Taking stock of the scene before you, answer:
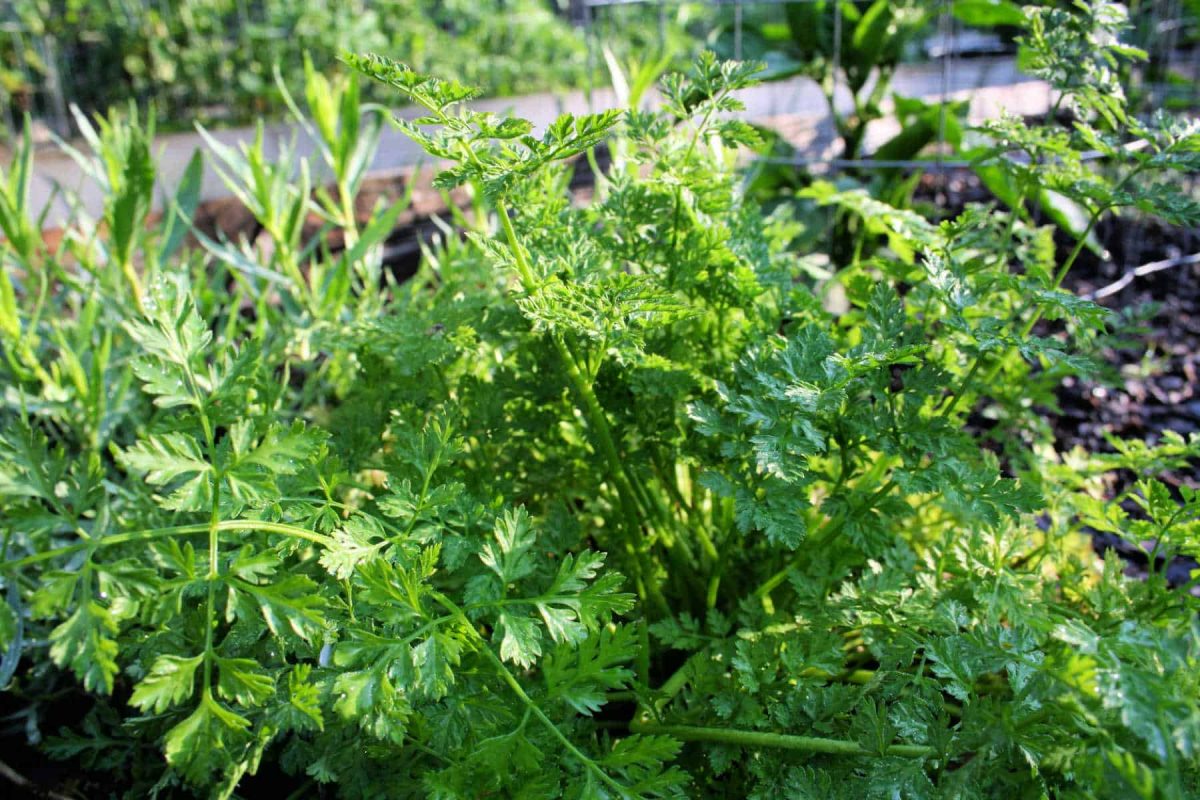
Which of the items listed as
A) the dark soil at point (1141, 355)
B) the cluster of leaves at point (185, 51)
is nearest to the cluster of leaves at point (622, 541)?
the dark soil at point (1141, 355)

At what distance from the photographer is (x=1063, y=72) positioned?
1255 millimetres

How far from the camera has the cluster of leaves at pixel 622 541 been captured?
89 centimetres

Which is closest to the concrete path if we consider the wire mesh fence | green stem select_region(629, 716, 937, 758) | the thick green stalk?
the wire mesh fence

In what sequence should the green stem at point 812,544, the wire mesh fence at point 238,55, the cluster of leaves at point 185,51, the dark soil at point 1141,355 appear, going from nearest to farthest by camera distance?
the green stem at point 812,544 < the dark soil at point 1141,355 < the wire mesh fence at point 238,55 < the cluster of leaves at point 185,51

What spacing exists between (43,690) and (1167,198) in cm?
178

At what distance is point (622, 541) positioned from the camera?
1.38m

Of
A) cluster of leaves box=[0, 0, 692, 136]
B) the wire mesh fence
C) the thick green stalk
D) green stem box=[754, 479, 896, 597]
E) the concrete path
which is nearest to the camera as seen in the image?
the thick green stalk

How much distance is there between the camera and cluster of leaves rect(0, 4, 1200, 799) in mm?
890

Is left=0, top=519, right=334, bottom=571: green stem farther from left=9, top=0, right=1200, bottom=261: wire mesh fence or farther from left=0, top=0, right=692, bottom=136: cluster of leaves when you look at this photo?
left=0, top=0, right=692, bottom=136: cluster of leaves

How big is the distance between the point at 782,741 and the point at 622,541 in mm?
435

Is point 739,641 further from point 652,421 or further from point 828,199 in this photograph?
point 828,199

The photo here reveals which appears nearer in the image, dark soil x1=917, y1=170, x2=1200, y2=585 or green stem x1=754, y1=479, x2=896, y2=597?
green stem x1=754, y1=479, x2=896, y2=597

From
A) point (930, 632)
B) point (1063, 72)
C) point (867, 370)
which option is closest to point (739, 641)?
point (930, 632)

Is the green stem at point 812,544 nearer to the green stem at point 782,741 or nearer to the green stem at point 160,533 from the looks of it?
the green stem at point 782,741
